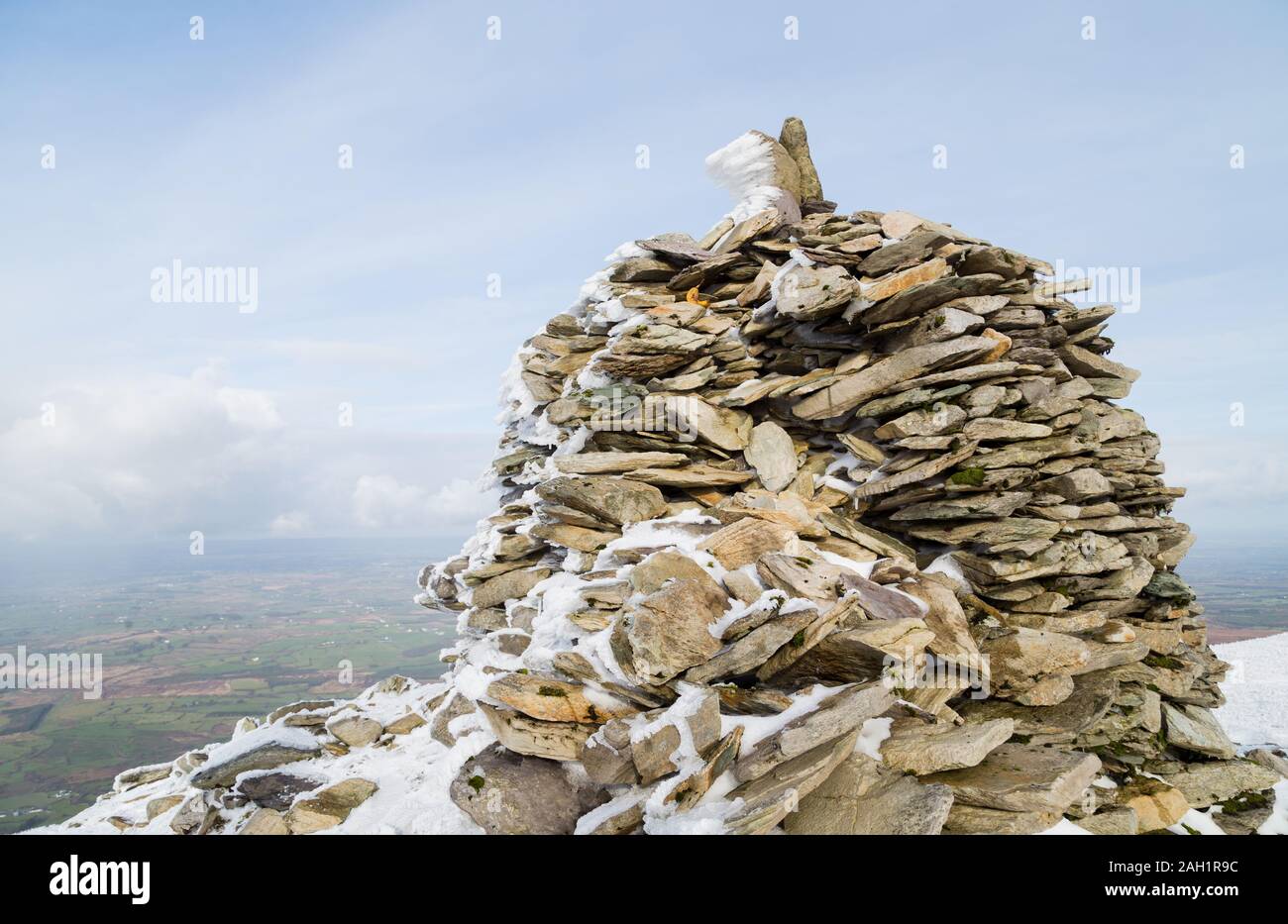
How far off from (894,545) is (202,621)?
171696mm

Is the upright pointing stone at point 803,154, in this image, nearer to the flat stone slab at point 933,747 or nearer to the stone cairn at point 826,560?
the stone cairn at point 826,560

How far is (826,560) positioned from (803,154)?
1617cm

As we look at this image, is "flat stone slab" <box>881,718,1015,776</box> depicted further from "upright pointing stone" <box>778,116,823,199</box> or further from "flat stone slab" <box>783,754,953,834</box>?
"upright pointing stone" <box>778,116,823,199</box>

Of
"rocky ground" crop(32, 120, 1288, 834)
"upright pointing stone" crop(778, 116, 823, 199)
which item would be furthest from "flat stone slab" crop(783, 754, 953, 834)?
"upright pointing stone" crop(778, 116, 823, 199)

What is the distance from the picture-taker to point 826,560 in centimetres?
1395

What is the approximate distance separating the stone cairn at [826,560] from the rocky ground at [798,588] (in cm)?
7

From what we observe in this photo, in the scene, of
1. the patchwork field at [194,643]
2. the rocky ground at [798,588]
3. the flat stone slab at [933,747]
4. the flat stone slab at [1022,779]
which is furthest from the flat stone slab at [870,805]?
the patchwork field at [194,643]

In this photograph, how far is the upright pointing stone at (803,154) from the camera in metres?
22.5

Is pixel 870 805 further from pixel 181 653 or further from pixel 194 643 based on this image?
pixel 194 643

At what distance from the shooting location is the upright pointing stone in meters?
22.5

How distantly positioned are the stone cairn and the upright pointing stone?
168 millimetres

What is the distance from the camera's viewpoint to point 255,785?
14422 mm
